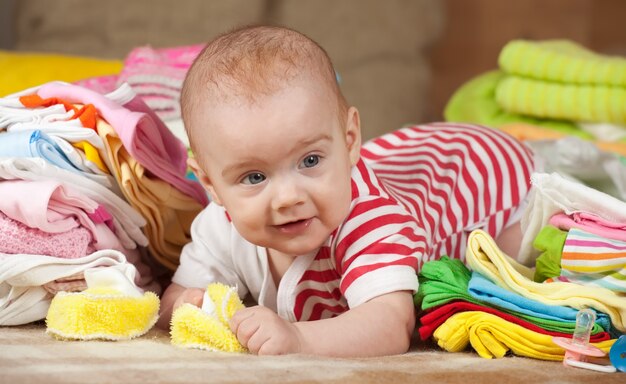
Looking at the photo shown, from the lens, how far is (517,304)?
1058mm

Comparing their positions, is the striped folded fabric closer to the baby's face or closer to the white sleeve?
the baby's face

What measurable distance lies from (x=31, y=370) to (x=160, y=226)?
1.66 ft

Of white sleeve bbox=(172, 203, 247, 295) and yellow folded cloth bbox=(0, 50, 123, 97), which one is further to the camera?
yellow folded cloth bbox=(0, 50, 123, 97)

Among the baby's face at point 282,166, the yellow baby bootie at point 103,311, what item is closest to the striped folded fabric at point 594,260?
the baby's face at point 282,166

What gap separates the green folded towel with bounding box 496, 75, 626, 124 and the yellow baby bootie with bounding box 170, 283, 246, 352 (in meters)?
1.09

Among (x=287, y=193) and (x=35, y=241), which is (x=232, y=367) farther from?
(x=35, y=241)

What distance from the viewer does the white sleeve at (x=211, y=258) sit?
1.27 meters

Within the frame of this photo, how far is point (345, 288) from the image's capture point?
113 centimetres

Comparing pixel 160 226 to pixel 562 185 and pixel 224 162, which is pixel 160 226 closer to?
pixel 224 162

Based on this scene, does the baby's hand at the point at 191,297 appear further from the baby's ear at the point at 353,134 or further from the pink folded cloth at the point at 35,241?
the baby's ear at the point at 353,134

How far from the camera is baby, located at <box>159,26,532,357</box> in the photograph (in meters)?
1.04

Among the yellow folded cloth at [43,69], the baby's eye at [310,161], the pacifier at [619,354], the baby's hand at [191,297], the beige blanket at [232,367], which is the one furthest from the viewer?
the yellow folded cloth at [43,69]

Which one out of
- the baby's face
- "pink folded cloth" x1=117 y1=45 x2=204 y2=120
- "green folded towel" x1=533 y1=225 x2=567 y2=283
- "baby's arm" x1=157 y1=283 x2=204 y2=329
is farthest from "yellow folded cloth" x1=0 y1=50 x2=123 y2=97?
"green folded towel" x1=533 y1=225 x2=567 y2=283

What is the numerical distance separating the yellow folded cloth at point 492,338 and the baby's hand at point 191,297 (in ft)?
0.97
